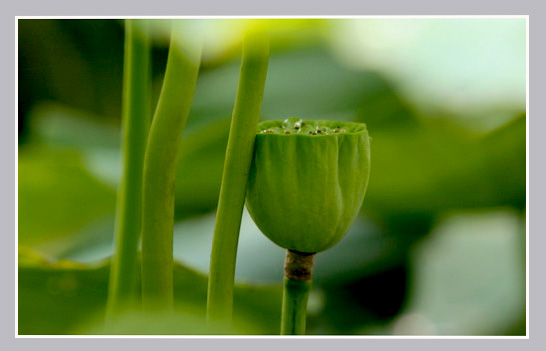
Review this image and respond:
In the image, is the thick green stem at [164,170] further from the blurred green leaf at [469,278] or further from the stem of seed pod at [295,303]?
the blurred green leaf at [469,278]

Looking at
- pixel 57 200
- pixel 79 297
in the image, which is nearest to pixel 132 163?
pixel 79 297

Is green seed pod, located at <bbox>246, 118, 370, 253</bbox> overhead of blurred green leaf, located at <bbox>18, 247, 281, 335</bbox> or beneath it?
overhead

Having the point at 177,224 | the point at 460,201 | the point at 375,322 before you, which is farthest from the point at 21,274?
the point at 460,201

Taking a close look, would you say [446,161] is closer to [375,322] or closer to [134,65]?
[375,322]

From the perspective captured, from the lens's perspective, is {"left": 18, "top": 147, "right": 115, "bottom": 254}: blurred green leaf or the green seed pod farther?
{"left": 18, "top": 147, "right": 115, "bottom": 254}: blurred green leaf

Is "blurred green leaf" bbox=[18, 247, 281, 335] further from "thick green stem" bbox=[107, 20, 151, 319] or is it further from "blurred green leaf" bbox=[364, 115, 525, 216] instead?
"blurred green leaf" bbox=[364, 115, 525, 216]

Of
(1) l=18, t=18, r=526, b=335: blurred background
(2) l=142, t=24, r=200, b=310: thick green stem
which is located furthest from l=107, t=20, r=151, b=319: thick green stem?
(1) l=18, t=18, r=526, b=335: blurred background

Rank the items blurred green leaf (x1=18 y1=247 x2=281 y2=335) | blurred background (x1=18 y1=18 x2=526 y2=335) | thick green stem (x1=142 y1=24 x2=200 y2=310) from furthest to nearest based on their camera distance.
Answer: blurred background (x1=18 y1=18 x2=526 y2=335) → blurred green leaf (x1=18 y1=247 x2=281 y2=335) → thick green stem (x1=142 y1=24 x2=200 y2=310)
